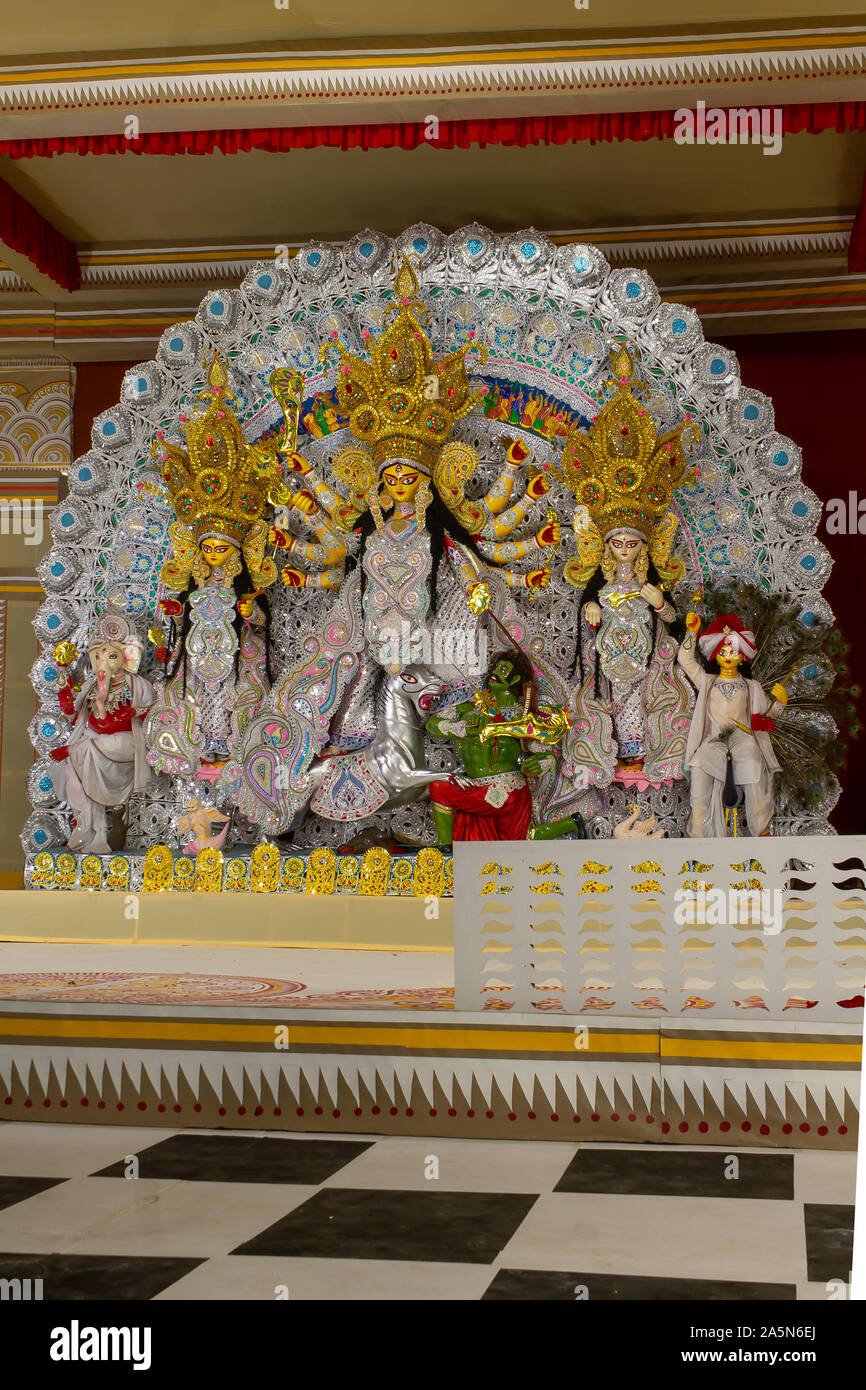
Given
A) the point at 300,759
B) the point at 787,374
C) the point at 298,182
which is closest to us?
the point at 300,759

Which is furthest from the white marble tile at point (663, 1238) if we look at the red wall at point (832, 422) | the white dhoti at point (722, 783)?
the red wall at point (832, 422)

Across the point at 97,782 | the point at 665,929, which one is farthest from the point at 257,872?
the point at 665,929

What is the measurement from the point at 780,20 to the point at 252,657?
3444mm

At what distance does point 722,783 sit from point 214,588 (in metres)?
2.46

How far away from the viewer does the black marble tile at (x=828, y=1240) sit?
1.97m

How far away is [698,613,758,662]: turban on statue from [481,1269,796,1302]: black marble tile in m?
4.18

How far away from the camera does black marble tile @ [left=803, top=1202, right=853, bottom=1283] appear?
1.97 m

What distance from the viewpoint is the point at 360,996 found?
364cm
